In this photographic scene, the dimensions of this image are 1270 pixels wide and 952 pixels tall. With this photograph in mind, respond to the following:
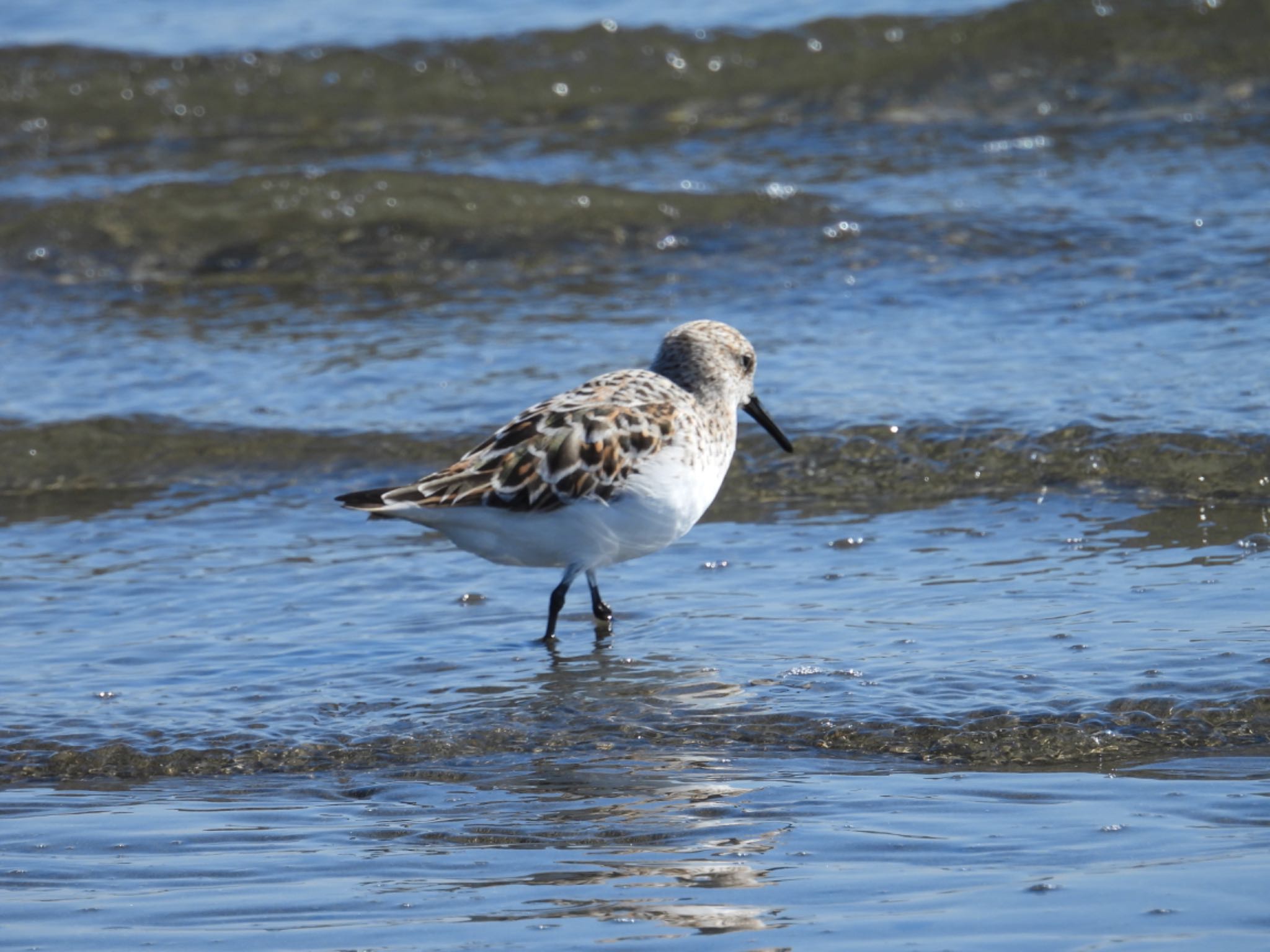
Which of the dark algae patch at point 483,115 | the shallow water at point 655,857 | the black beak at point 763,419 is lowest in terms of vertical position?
the shallow water at point 655,857

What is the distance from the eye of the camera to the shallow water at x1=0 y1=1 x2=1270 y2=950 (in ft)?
13.5

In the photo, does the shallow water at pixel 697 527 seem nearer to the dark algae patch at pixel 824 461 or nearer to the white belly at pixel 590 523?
the dark algae patch at pixel 824 461

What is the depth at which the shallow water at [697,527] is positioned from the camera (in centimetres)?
410

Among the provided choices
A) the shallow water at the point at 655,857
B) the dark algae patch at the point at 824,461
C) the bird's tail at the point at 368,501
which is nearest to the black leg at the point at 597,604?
the bird's tail at the point at 368,501

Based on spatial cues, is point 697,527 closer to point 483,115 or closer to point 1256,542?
point 1256,542

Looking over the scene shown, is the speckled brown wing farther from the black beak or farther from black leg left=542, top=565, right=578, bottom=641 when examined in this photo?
the black beak

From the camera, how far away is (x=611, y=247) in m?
11.8

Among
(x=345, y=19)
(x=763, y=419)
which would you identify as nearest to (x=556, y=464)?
(x=763, y=419)

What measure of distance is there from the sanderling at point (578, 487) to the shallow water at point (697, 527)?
388 mm

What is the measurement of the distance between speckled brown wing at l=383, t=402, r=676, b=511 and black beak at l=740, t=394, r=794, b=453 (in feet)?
3.19

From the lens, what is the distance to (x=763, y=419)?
6.92 m

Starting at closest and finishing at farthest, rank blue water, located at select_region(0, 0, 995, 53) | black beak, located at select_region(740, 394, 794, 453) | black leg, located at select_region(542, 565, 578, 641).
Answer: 1. black leg, located at select_region(542, 565, 578, 641)
2. black beak, located at select_region(740, 394, 794, 453)
3. blue water, located at select_region(0, 0, 995, 53)

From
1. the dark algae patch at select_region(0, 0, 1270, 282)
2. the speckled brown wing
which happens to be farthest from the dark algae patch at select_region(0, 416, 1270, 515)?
the dark algae patch at select_region(0, 0, 1270, 282)

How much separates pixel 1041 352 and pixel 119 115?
10.5 meters
